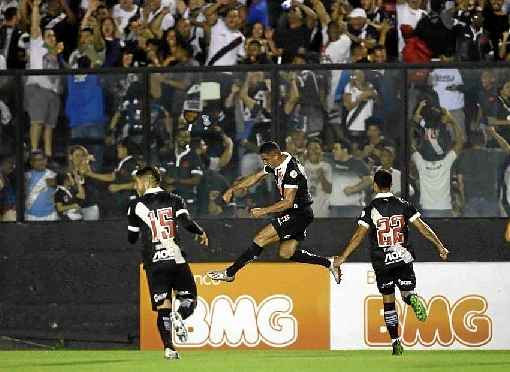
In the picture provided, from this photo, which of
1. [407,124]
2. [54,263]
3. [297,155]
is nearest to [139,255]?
[54,263]

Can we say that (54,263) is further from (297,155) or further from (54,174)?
(297,155)

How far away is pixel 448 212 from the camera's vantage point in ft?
63.4

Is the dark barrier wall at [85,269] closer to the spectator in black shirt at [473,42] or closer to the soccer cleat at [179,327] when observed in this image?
the spectator in black shirt at [473,42]

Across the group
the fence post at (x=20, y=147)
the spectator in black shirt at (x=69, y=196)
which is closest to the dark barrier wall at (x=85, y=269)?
the spectator in black shirt at (x=69, y=196)

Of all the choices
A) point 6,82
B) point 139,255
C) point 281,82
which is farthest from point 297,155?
point 6,82

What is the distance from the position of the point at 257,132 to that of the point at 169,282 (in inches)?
158

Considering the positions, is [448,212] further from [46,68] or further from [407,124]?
[46,68]

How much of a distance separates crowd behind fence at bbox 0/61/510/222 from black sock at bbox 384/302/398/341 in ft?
9.20

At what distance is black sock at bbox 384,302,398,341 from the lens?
1667cm

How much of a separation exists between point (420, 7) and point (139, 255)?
4.84m

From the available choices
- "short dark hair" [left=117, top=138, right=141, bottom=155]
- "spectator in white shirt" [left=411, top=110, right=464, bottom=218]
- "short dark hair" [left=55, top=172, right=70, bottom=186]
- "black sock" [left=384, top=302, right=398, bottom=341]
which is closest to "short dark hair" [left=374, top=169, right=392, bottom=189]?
"black sock" [left=384, top=302, right=398, bottom=341]

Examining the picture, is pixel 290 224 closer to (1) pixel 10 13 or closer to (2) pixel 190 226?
(2) pixel 190 226

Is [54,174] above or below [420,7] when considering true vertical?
below

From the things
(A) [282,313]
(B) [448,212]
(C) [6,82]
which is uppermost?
(C) [6,82]
